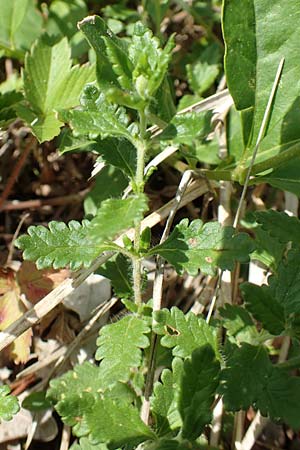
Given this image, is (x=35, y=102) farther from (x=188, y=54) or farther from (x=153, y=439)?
(x=153, y=439)

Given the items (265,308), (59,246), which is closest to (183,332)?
(265,308)

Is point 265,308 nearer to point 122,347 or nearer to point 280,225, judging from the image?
point 280,225

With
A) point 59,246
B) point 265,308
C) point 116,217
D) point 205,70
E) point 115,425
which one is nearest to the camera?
point 116,217

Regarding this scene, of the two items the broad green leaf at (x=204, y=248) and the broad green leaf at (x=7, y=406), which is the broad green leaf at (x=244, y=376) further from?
the broad green leaf at (x=7, y=406)

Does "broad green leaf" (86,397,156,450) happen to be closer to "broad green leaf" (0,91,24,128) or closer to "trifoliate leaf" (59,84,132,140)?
"trifoliate leaf" (59,84,132,140)

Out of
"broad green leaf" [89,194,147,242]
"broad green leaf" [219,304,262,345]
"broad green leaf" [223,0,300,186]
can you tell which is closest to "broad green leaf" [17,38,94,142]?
"broad green leaf" [223,0,300,186]

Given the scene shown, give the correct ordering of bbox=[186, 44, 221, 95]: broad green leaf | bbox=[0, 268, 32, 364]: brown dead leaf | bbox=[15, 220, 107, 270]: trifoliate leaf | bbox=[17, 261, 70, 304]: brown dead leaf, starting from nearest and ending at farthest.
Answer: bbox=[15, 220, 107, 270]: trifoliate leaf, bbox=[0, 268, 32, 364]: brown dead leaf, bbox=[17, 261, 70, 304]: brown dead leaf, bbox=[186, 44, 221, 95]: broad green leaf
